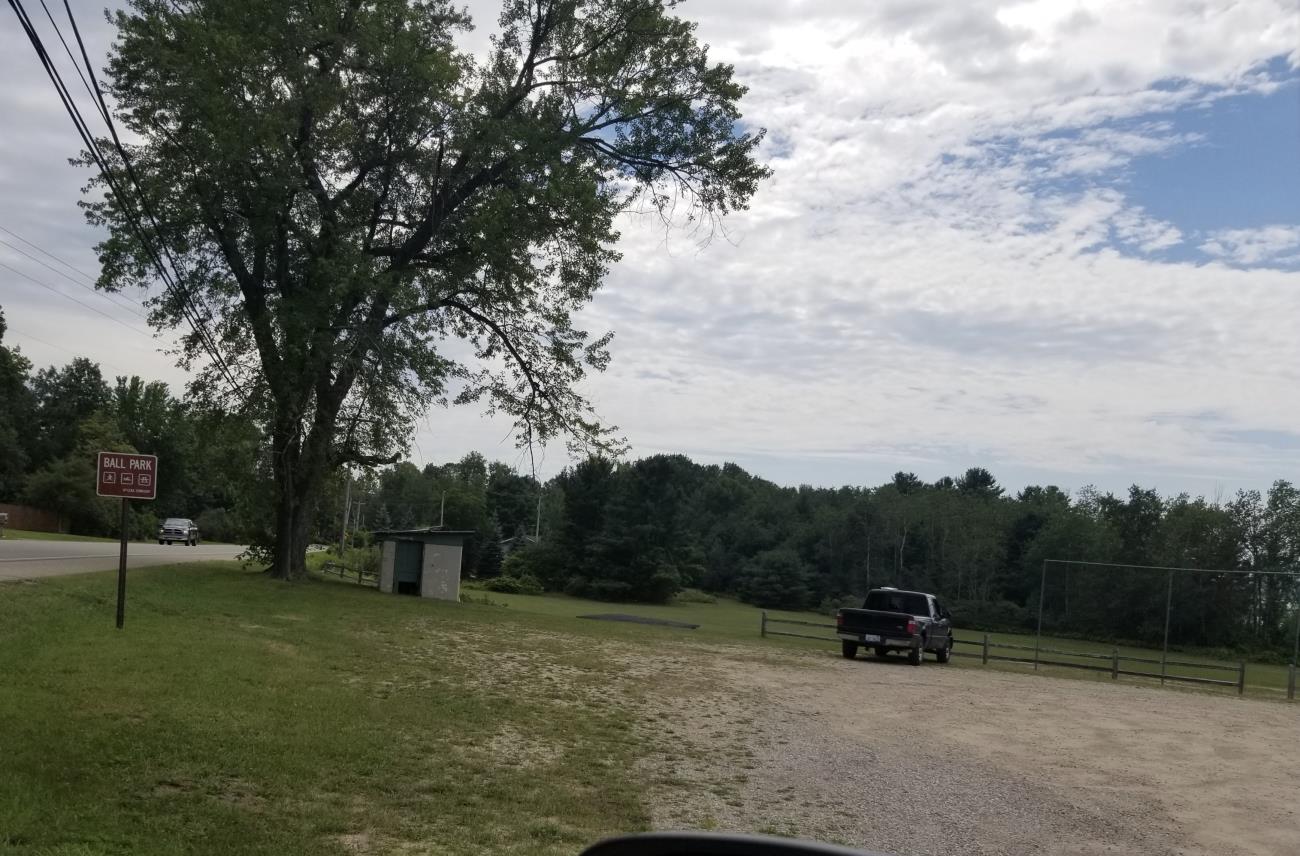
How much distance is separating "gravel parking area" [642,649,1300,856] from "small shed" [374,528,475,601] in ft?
62.4

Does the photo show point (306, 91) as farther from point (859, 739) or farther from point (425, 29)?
point (859, 739)

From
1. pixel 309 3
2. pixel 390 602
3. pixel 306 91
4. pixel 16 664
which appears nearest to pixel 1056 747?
pixel 16 664

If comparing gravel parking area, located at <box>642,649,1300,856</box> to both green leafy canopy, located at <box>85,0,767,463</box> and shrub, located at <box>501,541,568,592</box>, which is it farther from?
shrub, located at <box>501,541,568,592</box>

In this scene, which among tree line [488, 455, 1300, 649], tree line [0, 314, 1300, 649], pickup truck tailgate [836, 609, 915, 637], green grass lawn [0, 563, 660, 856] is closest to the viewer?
green grass lawn [0, 563, 660, 856]

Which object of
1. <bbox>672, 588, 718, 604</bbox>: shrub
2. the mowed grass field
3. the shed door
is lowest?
<bbox>672, 588, 718, 604</bbox>: shrub

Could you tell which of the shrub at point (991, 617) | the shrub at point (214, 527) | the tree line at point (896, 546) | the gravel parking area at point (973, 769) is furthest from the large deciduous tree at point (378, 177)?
the shrub at point (214, 527)

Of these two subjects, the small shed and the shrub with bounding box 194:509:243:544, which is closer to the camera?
the small shed

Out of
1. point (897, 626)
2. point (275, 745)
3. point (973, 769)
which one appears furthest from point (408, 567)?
point (275, 745)

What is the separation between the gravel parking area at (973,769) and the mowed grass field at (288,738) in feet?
3.47

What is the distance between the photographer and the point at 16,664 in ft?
35.7

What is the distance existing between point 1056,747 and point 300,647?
37.4ft

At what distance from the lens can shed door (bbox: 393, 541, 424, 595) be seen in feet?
120

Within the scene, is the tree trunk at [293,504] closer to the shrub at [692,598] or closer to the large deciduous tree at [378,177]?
the large deciduous tree at [378,177]

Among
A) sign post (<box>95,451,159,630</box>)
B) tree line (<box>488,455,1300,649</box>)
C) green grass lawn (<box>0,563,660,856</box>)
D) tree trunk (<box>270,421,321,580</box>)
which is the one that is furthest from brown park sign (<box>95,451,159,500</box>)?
tree line (<box>488,455,1300,649</box>)
